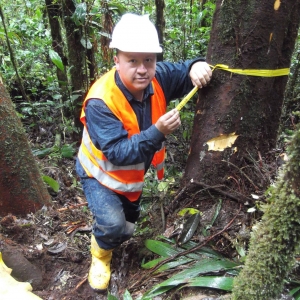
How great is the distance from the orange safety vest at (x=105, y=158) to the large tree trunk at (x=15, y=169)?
0.75m

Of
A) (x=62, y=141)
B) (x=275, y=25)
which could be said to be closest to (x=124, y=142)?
(x=275, y=25)

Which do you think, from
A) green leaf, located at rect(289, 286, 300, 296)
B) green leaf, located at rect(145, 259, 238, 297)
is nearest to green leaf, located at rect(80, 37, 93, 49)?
green leaf, located at rect(145, 259, 238, 297)

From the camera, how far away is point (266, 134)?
239cm

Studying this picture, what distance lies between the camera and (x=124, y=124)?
227cm

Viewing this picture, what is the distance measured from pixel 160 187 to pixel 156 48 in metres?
1.25

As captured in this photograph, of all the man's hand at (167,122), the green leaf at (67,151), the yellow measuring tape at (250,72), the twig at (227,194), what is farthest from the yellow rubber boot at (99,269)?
the green leaf at (67,151)

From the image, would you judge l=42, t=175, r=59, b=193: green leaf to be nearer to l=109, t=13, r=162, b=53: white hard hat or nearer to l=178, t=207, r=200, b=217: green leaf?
l=178, t=207, r=200, b=217: green leaf

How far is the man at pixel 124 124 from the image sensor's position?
212cm

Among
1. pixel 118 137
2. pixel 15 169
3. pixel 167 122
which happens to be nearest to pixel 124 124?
pixel 118 137

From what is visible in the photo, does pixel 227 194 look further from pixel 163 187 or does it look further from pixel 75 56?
pixel 75 56

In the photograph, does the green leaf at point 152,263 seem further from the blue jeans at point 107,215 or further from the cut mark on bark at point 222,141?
the cut mark on bark at point 222,141

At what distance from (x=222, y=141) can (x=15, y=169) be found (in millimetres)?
1834

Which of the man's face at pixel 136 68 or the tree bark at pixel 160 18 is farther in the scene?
the tree bark at pixel 160 18

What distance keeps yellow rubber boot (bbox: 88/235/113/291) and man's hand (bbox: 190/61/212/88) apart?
1.41m
